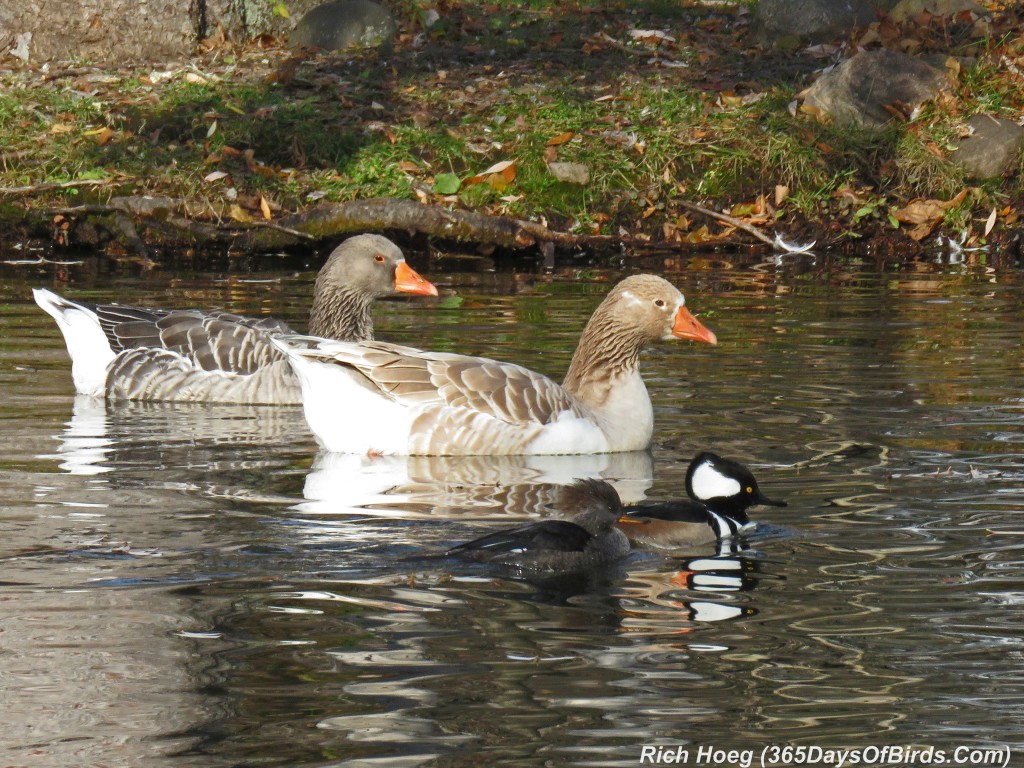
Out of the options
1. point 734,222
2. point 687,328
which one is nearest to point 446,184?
point 734,222

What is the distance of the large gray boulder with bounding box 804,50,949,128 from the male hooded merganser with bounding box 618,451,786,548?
40.9 feet

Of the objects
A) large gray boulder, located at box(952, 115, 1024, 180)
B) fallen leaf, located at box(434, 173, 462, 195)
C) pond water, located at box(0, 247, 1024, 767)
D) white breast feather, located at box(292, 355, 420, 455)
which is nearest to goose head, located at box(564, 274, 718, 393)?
pond water, located at box(0, 247, 1024, 767)

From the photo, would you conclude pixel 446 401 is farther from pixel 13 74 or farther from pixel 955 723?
pixel 13 74

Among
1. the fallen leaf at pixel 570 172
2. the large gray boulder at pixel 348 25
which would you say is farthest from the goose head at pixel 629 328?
the large gray boulder at pixel 348 25

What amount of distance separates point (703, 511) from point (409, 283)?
4953mm

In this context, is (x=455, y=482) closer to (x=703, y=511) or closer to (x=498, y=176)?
(x=703, y=511)

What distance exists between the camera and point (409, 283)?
37.9ft

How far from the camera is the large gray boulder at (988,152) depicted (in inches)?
732

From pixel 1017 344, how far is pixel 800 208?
6380 millimetres

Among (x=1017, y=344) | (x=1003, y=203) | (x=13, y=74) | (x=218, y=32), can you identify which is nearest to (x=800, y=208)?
(x=1003, y=203)

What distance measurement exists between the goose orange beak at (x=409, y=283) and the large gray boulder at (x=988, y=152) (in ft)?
30.7

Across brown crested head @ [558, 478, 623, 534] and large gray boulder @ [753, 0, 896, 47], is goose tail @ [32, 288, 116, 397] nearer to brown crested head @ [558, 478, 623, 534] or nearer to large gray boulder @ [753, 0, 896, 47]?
brown crested head @ [558, 478, 623, 534]

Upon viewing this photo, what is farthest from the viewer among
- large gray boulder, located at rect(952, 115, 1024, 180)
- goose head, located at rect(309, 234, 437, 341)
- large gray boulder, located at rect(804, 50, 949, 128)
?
large gray boulder, located at rect(804, 50, 949, 128)

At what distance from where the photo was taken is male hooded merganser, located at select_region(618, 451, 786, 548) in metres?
6.88
